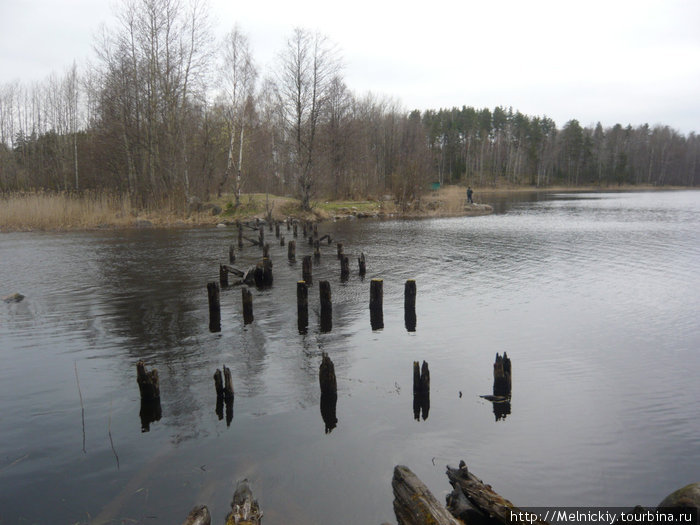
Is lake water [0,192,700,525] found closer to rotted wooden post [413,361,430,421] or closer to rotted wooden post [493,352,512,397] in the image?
rotted wooden post [413,361,430,421]

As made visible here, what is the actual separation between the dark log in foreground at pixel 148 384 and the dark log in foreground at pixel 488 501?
490cm

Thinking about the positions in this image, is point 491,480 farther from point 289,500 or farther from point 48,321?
point 48,321

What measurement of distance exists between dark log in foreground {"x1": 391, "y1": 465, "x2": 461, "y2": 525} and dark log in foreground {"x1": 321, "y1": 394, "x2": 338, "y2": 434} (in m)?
2.70

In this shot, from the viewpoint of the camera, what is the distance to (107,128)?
1564 inches

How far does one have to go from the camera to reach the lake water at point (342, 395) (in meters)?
5.97

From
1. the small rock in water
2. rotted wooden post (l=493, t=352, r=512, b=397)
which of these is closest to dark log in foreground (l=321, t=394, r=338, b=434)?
rotted wooden post (l=493, t=352, r=512, b=397)

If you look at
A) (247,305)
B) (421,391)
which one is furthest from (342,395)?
(247,305)

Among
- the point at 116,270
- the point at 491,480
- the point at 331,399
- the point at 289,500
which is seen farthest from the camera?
the point at 116,270

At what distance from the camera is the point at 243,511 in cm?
480

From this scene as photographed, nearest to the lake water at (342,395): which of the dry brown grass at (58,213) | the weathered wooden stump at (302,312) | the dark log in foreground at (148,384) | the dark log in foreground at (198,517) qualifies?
the dark log in foreground at (148,384)

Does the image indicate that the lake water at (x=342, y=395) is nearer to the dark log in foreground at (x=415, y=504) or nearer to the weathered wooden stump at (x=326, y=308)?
the weathered wooden stump at (x=326, y=308)

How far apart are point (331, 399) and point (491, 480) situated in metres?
2.88

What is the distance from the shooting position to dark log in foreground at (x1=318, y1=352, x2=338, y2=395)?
762 cm

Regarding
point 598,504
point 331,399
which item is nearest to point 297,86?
point 331,399
